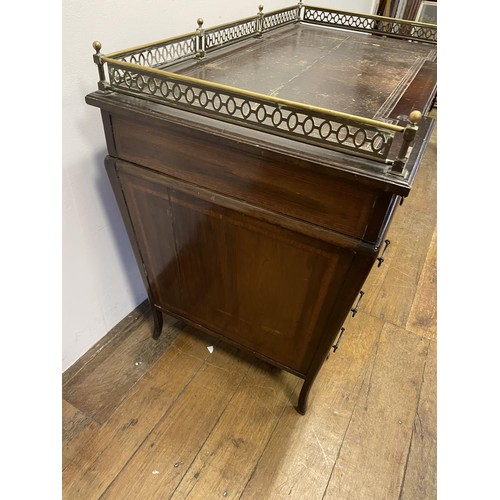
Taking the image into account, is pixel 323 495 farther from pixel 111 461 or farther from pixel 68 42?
pixel 68 42

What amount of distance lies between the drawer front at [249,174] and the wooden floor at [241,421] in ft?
2.08

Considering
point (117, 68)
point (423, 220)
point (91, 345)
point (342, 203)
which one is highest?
point (117, 68)

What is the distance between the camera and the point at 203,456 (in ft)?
3.14

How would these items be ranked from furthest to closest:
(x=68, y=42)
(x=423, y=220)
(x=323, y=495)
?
(x=423, y=220), (x=323, y=495), (x=68, y=42)

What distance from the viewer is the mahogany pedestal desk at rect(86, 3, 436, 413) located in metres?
0.59

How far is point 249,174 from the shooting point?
2.16 ft

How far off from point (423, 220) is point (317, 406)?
118cm

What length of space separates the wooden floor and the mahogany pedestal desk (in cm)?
13

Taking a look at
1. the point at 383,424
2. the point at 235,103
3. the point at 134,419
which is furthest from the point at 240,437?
the point at 235,103

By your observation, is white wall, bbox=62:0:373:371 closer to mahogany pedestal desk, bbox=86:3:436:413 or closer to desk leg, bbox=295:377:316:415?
mahogany pedestal desk, bbox=86:3:436:413

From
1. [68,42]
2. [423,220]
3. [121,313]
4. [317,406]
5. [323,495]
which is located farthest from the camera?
[423,220]

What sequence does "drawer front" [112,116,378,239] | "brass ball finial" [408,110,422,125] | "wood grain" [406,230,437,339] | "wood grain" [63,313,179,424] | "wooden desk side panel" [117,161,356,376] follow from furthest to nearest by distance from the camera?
1. "wood grain" [406,230,437,339]
2. "wood grain" [63,313,179,424]
3. "wooden desk side panel" [117,161,356,376]
4. "drawer front" [112,116,378,239]
5. "brass ball finial" [408,110,422,125]

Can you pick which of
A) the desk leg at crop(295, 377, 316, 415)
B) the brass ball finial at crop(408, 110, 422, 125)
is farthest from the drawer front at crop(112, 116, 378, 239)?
the desk leg at crop(295, 377, 316, 415)
